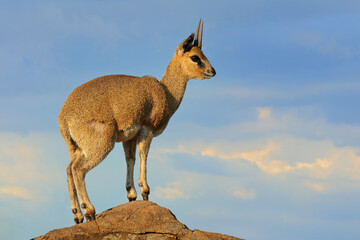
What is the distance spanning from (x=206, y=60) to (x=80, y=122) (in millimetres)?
4704

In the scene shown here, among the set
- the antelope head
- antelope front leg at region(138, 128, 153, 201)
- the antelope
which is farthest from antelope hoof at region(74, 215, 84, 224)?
the antelope head

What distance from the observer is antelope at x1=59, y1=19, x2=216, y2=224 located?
1271 cm

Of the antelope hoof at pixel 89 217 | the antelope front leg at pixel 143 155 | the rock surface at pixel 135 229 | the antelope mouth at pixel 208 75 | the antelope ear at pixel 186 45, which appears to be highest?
the antelope ear at pixel 186 45

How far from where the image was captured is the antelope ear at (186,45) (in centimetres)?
1497

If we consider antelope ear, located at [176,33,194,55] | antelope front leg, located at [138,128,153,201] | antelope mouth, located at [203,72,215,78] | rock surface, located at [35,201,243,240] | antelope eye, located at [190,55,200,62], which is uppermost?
antelope ear, located at [176,33,194,55]

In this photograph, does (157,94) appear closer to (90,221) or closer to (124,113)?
(124,113)

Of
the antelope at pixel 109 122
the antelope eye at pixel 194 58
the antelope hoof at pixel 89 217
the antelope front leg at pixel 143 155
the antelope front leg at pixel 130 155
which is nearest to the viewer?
the antelope hoof at pixel 89 217

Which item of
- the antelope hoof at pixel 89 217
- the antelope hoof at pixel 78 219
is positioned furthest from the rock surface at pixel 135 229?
the antelope hoof at pixel 78 219

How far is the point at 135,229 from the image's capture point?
1142 centimetres

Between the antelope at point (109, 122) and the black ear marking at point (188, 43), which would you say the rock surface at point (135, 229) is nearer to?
the antelope at point (109, 122)

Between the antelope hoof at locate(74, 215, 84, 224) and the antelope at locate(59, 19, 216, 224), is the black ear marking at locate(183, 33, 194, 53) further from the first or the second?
the antelope hoof at locate(74, 215, 84, 224)

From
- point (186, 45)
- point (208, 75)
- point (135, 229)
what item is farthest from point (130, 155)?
point (186, 45)

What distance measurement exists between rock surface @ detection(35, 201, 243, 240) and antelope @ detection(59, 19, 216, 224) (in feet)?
3.32

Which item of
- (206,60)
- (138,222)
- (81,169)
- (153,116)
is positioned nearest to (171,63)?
(206,60)
